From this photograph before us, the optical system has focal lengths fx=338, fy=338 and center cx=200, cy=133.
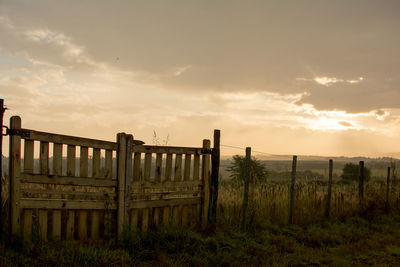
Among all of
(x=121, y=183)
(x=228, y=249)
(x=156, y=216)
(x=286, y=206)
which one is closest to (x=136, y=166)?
(x=121, y=183)

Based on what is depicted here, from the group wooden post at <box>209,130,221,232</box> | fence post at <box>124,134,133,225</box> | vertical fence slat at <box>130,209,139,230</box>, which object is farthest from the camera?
wooden post at <box>209,130,221,232</box>

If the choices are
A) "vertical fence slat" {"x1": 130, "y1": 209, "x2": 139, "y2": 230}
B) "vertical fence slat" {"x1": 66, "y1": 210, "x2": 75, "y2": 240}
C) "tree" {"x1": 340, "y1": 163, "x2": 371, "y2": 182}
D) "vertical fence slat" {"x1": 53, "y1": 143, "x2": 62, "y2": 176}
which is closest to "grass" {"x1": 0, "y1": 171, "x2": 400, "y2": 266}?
"vertical fence slat" {"x1": 130, "y1": 209, "x2": 139, "y2": 230}

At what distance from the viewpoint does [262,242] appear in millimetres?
7609

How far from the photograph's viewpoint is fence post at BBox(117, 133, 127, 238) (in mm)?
6535

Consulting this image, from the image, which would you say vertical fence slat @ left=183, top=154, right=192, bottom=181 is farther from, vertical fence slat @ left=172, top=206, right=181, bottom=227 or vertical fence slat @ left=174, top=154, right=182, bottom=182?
vertical fence slat @ left=172, top=206, right=181, bottom=227

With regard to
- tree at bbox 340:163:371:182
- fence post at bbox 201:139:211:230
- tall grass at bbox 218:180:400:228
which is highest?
fence post at bbox 201:139:211:230

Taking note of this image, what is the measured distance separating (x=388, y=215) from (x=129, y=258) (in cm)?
1002

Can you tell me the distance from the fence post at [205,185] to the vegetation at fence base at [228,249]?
1.43ft

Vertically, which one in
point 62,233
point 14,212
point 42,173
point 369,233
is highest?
point 42,173

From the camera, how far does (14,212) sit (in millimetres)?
5523

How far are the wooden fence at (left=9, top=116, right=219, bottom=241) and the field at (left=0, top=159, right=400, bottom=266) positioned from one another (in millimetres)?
366

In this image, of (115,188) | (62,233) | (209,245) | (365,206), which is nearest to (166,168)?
(115,188)

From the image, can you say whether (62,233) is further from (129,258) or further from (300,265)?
(300,265)

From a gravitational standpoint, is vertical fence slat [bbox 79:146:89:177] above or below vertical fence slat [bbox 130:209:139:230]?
above
